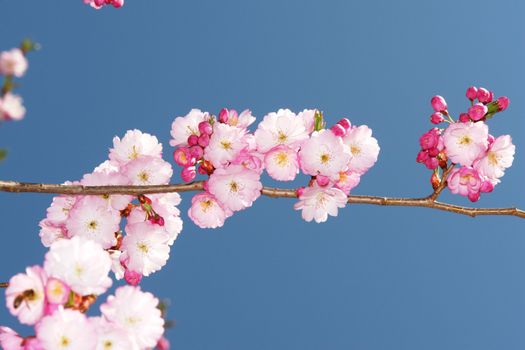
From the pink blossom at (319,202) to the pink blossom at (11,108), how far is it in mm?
1050

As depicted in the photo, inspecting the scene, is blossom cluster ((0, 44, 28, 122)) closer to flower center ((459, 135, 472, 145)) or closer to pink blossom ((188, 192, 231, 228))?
pink blossom ((188, 192, 231, 228))

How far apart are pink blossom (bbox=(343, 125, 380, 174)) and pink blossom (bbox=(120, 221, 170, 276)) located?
2.19 ft

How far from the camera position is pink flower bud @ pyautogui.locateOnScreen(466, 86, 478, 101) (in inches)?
88.9

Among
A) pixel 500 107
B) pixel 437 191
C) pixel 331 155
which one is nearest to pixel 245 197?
pixel 331 155

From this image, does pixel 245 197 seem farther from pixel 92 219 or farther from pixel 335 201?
pixel 92 219

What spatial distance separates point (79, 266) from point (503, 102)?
56.6 inches

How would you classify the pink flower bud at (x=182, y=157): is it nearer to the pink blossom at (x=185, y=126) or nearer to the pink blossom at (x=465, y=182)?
the pink blossom at (x=185, y=126)

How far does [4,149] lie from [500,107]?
5.12 feet

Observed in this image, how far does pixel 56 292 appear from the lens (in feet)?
5.05

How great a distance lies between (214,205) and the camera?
230 centimetres

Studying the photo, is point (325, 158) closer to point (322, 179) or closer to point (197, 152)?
point (322, 179)

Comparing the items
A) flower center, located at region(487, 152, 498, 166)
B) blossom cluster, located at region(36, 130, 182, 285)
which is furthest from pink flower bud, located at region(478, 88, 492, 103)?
blossom cluster, located at region(36, 130, 182, 285)

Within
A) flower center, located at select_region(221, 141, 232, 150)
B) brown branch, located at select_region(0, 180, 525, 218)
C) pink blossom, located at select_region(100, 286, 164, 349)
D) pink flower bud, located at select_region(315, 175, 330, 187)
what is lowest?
pink blossom, located at select_region(100, 286, 164, 349)

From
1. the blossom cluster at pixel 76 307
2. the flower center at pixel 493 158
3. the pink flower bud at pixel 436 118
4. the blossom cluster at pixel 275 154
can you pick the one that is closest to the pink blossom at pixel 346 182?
the blossom cluster at pixel 275 154
